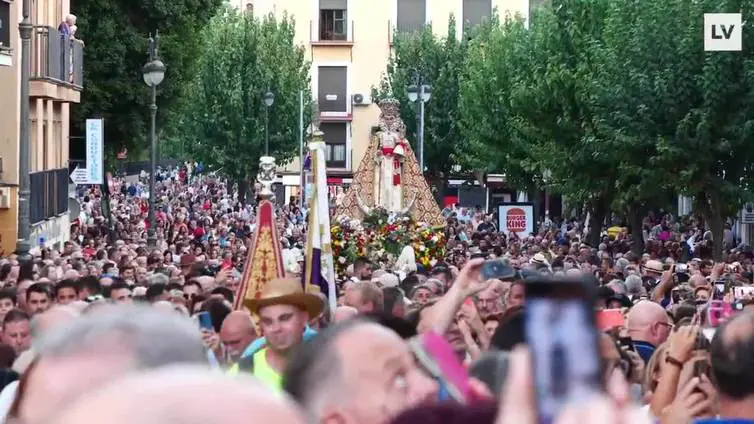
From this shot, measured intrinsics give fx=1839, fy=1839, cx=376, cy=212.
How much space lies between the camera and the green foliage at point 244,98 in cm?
6706

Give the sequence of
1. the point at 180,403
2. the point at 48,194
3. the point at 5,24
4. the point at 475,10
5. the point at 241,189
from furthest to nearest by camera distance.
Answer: the point at 475,10
the point at 241,189
the point at 48,194
the point at 5,24
the point at 180,403

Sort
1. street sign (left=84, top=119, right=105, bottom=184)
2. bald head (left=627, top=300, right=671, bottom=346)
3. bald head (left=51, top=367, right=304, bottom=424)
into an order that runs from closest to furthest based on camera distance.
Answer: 1. bald head (left=51, top=367, right=304, bottom=424)
2. bald head (left=627, top=300, right=671, bottom=346)
3. street sign (left=84, top=119, right=105, bottom=184)

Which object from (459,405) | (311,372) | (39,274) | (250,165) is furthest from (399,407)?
(250,165)

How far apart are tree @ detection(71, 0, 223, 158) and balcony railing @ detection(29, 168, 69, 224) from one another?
201 inches

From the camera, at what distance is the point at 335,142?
240 feet

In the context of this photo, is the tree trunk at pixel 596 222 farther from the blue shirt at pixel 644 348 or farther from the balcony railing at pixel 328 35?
the balcony railing at pixel 328 35

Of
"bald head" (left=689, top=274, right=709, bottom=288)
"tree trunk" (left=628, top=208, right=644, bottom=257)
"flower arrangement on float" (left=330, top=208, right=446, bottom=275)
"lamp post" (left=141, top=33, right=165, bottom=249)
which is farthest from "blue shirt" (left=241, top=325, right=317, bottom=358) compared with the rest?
"tree trunk" (left=628, top=208, right=644, bottom=257)

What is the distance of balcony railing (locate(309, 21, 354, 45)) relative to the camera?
72.1 metres

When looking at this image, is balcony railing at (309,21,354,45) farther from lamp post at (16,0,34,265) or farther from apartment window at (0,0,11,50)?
lamp post at (16,0,34,265)

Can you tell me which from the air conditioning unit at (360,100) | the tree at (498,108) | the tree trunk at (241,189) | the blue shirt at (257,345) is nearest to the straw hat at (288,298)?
the blue shirt at (257,345)

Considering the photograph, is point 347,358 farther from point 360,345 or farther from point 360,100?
point 360,100

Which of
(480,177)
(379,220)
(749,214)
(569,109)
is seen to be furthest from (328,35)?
(379,220)

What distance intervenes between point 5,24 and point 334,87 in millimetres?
44604

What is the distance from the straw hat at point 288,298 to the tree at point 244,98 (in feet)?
188
